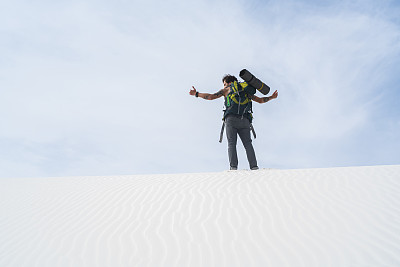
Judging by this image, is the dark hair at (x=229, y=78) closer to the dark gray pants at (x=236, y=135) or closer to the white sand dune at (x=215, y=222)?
the dark gray pants at (x=236, y=135)

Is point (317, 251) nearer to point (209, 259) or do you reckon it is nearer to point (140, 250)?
point (209, 259)

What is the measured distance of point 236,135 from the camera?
6215mm

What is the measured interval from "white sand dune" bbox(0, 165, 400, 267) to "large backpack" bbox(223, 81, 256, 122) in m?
1.23

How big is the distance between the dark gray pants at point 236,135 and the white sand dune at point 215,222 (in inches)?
16.3

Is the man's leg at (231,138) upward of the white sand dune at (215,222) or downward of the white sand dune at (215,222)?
upward

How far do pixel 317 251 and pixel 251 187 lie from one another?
1.96 m

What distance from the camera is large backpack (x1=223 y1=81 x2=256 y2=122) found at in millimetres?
6047

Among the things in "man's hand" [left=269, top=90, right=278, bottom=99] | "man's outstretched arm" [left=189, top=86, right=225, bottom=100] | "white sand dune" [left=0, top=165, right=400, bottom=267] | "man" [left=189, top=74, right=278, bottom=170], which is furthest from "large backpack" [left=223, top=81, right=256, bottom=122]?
"white sand dune" [left=0, top=165, right=400, bottom=267]

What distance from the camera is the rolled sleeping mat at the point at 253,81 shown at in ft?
19.2

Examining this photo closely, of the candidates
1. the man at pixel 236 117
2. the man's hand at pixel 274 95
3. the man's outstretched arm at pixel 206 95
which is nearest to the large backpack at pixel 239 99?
the man at pixel 236 117

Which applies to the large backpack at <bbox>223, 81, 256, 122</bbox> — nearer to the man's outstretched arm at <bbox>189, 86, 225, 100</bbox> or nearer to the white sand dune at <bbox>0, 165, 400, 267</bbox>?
the man's outstretched arm at <bbox>189, 86, 225, 100</bbox>

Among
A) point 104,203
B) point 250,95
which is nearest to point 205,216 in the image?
point 104,203

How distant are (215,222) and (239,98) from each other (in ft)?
9.43

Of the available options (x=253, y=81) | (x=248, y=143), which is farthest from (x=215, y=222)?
(x=253, y=81)
